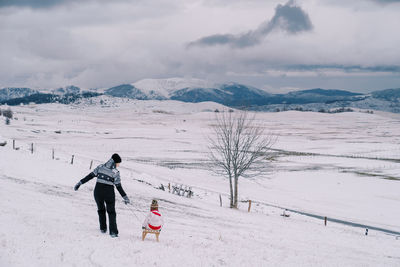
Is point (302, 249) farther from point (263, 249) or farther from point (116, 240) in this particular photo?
point (116, 240)

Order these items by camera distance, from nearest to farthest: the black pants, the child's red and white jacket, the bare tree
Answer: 1. the black pants
2. the child's red and white jacket
3. the bare tree

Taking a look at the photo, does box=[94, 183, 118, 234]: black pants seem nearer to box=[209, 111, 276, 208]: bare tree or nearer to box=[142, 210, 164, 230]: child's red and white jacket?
box=[142, 210, 164, 230]: child's red and white jacket

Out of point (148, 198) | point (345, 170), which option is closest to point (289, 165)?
point (345, 170)

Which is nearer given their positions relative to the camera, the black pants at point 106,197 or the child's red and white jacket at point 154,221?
the black pants at point 106,197

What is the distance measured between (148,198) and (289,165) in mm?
36234

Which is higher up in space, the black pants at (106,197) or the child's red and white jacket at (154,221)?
the black pants at (106,197)

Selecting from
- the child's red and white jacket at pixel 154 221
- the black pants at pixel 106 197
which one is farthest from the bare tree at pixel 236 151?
the black pants at pixel 106 197

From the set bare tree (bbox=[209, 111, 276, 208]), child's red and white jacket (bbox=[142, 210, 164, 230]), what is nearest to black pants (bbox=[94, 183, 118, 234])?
child's red and white jacket (bbox=[142, 210, 164, 230])

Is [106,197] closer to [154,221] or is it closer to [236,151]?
[154,221]

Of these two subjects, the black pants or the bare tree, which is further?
the bare tree

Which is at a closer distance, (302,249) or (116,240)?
(116,240)

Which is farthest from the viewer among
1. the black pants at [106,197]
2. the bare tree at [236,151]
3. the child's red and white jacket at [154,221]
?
the bare tree at [236,151]

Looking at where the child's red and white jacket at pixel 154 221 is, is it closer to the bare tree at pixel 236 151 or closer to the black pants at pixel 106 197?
the black pants at pixel 106 197

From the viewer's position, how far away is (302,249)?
416 inches
